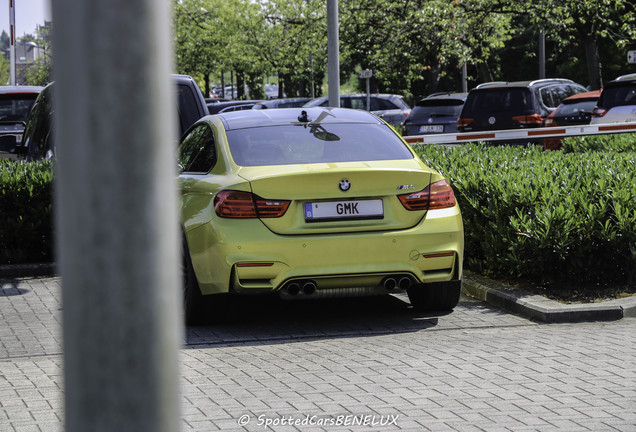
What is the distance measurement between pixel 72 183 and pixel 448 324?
5.62 meters

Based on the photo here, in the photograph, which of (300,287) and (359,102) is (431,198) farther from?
(359,102)

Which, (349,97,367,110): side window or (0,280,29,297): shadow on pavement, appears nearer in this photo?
(0,280,29,297): shadow on pavement

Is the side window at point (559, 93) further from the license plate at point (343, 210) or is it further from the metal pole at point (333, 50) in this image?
the license plate at point (343, 210)

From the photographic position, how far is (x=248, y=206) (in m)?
6.48

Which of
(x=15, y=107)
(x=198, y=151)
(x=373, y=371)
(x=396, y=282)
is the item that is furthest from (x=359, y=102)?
(x=373, y=371)

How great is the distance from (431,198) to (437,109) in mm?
17911

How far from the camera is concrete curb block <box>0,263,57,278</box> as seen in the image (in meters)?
9.45

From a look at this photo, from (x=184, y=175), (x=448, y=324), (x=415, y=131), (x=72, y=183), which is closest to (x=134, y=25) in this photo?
(x=72, y=183)

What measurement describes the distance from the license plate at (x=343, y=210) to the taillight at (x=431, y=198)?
192 mm

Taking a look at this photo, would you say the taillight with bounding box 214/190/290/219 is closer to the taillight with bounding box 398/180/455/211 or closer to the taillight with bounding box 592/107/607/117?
the taillight with bounding box 398/180/455/211

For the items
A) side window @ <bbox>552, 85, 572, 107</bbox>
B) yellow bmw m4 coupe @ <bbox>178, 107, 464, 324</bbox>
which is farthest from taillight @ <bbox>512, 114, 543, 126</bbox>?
yellow bmw m4 coupe @ <bbox>178, 107, 464, 324</bbox>

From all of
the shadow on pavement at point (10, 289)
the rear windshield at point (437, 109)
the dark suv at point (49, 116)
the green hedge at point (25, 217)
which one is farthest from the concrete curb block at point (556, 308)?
the rear windshield at point (437, 109)

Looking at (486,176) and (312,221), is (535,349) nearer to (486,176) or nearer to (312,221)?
(312,221)

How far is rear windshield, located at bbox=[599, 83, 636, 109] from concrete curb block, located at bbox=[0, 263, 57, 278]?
13.2m
